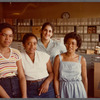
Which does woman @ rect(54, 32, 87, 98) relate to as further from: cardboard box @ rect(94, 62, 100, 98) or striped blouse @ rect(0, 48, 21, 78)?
cardboard box @ rect(94, 62, 100, 98)

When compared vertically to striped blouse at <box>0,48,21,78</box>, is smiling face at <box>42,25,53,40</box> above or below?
above

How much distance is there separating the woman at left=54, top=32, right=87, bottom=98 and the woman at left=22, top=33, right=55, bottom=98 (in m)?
0.09

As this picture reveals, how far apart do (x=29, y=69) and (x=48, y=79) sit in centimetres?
19

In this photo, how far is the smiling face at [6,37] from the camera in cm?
143

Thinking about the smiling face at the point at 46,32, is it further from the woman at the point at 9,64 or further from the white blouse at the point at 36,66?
the woman at the point at 9,64

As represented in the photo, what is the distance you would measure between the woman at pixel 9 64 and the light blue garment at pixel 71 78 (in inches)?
14.0

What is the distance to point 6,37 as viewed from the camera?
144cm

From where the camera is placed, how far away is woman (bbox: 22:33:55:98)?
4.81 feet

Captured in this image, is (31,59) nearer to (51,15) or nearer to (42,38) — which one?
(42,38)

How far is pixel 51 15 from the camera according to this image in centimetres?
467

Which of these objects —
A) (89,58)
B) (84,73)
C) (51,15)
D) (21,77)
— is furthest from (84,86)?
(51,15)

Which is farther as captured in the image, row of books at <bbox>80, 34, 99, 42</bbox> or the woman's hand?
row of books at <bbox>80, 34, 99, 42</bbox>

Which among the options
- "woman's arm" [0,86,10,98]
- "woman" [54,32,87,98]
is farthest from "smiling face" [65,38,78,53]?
"woman's arm" [0,86,10,98]

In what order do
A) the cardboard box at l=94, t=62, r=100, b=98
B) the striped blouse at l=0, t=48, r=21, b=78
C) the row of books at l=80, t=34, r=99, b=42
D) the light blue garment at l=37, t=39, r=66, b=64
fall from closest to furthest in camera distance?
the striped blouse at l=0, t=48, r=21, b=78 → the light blue garment at l=37, t=39, r=66, b=64 → the cardboard box at l=94, t=62, r=100, b=98 → the row of books at l=80, t=34, r=99, b=42
